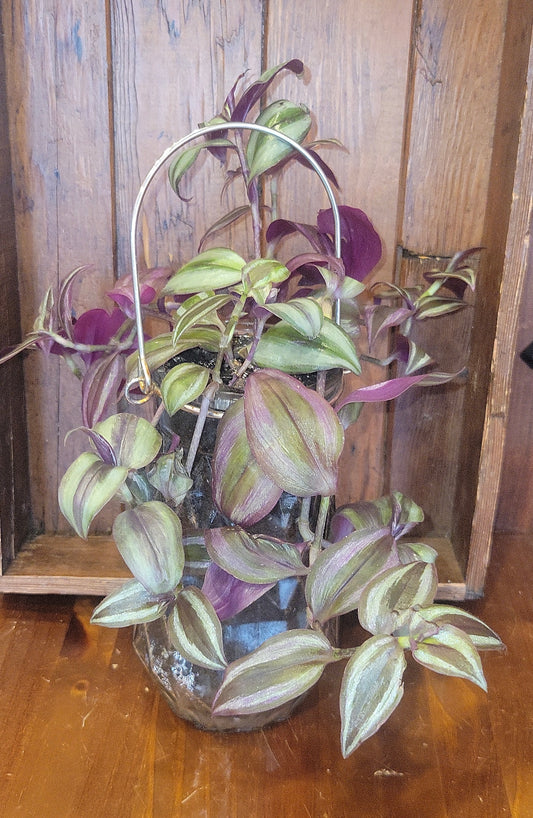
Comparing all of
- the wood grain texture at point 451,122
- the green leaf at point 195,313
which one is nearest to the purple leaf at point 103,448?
the green leaf at point 195,313

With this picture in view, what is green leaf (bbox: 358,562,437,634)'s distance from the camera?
Answer: 2.03 feet

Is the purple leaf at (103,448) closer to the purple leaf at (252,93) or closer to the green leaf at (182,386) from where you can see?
the green leaf at (182,386)

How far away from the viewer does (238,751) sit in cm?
78

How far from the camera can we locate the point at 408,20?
0.95 meters

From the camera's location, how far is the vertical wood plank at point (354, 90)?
0.95 metres

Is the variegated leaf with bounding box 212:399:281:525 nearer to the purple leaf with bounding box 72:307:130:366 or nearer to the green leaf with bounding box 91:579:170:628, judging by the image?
the green leaf with bounding box 91:579:170:628

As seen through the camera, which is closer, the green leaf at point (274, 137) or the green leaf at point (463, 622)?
the green leaf at point (463, 622)

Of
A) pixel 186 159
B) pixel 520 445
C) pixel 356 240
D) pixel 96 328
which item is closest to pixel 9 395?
pixel 96 328

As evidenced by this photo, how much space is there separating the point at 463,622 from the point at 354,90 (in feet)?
2.22

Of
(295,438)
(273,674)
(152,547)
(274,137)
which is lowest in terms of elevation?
(273,674)

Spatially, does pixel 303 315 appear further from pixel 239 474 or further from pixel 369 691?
pixel 369 691

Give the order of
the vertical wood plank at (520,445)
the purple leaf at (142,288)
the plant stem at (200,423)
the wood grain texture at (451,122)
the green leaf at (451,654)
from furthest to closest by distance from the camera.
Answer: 1. the vertical wood plank at (520,445)
2. the wood grain texture at (451,122)
3. the purple leaf at (142,288)
4. the plant stem at (200,423)
5. the green leaf at (451,654)

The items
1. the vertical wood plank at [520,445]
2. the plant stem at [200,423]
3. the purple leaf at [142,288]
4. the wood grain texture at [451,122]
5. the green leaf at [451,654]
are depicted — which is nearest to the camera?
the green leaf at [451,654]

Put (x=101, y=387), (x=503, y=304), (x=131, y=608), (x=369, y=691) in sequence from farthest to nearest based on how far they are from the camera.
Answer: (x=503, y=304), (x=101, y=387), (x=131, y=608), (x=369, y=691)
